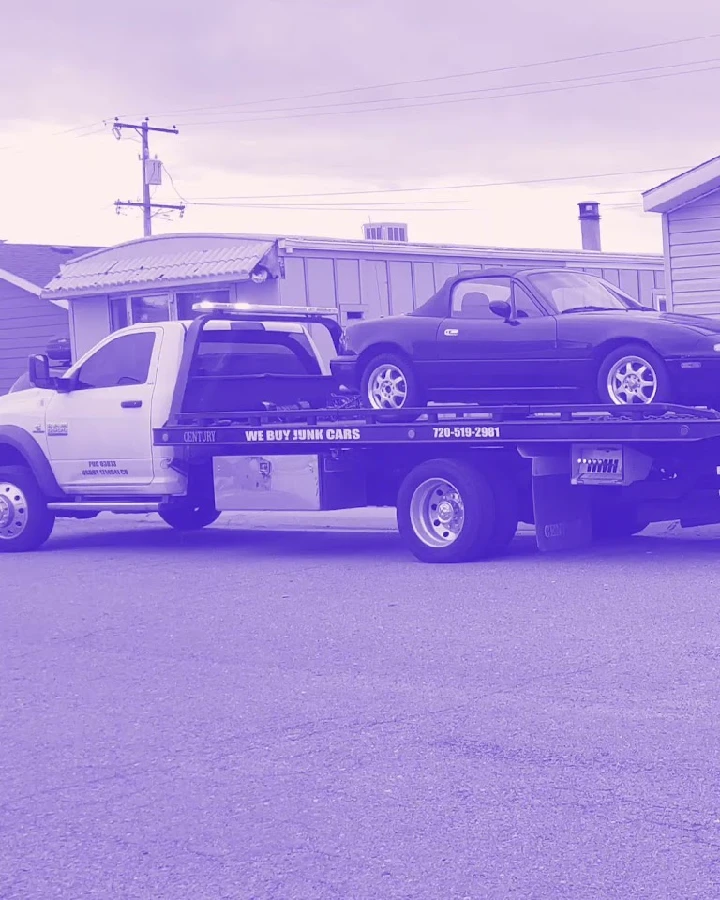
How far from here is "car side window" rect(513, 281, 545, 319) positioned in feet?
41.4

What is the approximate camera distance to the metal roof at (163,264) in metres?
23.1

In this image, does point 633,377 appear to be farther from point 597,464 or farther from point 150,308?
point 150,308

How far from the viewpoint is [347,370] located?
44.6 ft

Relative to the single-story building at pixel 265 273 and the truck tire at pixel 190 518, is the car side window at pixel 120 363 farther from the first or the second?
the single-story building at pixel 265 273

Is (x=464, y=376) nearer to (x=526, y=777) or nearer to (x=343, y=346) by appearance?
(x=343, y=346)

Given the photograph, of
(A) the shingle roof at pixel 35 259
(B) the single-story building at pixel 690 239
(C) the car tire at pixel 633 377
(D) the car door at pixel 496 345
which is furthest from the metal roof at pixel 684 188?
(A) the shingle roof at pixel 35 259

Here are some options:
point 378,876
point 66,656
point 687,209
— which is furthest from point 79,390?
point 378,876

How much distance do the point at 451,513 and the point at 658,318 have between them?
2.29 metres

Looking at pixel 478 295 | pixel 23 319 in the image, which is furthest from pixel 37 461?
pixel 23 319

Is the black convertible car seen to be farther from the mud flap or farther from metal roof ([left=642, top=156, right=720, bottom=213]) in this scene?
metal roof ([left=642, top=156, right=720, bottom=213])

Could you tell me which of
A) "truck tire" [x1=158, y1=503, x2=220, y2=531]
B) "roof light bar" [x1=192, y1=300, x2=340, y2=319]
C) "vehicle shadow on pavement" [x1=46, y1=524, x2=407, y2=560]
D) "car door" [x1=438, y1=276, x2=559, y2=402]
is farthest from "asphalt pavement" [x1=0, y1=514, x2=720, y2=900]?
"truck tire" [x1=158, y1=503, x2=220, y2=531]

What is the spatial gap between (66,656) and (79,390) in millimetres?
5977

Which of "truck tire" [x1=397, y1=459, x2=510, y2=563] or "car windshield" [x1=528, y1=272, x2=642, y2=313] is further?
"car windshield" [x1=528, y1=272, x2=642, y2=313]

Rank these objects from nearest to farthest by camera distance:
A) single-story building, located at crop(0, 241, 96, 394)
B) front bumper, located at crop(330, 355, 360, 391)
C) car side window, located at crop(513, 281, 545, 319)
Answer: car side window, located at crop(513, 281, 545, 319) → front bumper, located at crop(330, 355, 360, 391) → single-story building, located at crop(0, 241, 96, 394)
